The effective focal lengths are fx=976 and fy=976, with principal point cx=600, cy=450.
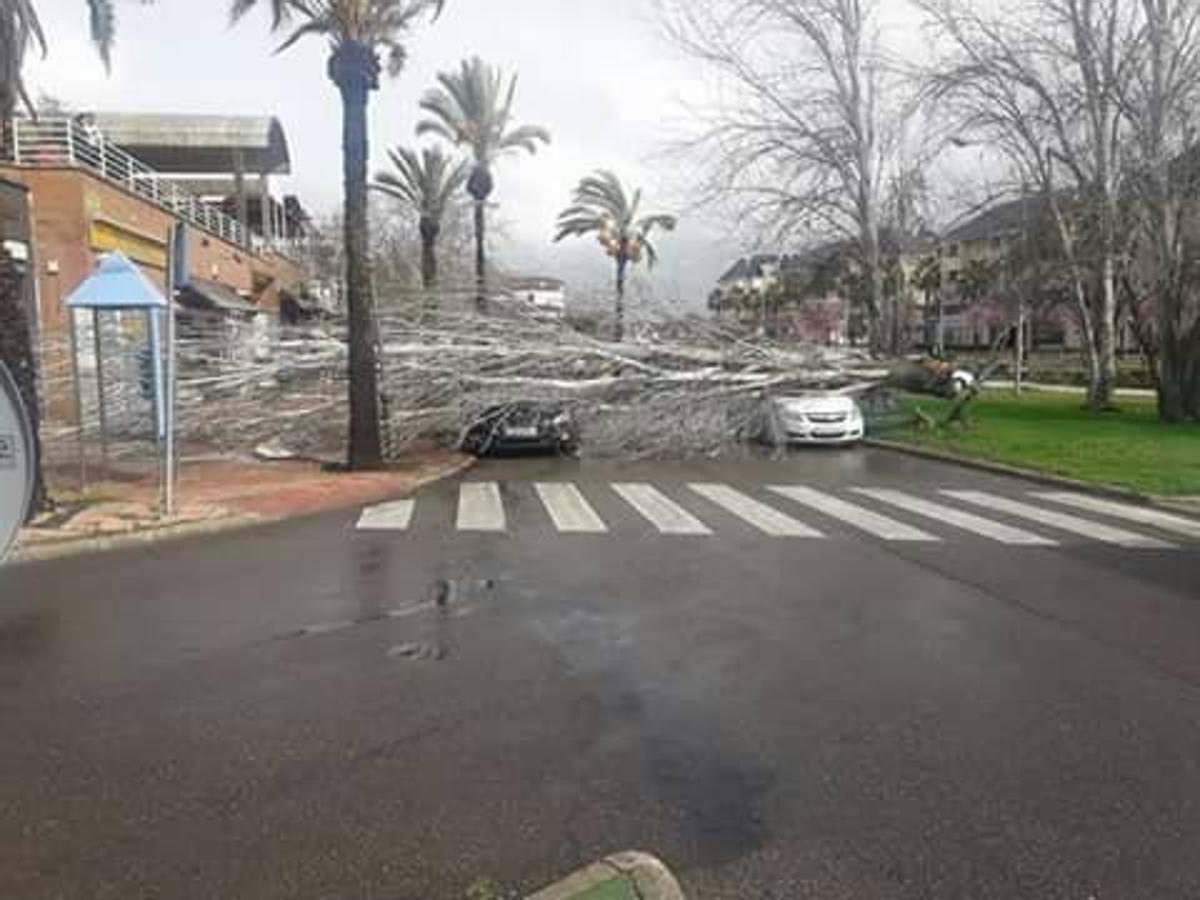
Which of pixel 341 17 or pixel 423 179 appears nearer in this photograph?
pixel 341 17

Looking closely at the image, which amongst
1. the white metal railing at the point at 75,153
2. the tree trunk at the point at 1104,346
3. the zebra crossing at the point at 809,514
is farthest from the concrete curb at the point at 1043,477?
the white metal railing at the point at 75,153

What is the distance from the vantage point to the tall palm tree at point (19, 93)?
10.6 meters

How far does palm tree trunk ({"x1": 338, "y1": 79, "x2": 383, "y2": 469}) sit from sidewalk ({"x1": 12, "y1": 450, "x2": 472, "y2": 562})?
66cm

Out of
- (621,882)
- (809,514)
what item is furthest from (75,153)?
(621,882)

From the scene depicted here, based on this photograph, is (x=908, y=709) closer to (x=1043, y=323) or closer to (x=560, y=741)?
(x=560, y=741)

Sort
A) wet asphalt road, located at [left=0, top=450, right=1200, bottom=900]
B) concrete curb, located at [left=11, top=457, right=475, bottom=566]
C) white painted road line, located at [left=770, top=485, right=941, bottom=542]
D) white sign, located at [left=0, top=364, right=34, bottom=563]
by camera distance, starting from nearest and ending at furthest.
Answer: white sign, located at [left=0, top=364, right=34, bottom=563] < wet asphalt road, located at [left=0, top=450, right=1200, bottom=900] < concrete curb, located at [left=11, top=457, right=475, bottom=566] < white painted road line, located at [left=770, top=485, right=941, bottom=542]

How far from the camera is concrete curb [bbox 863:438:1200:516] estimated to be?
1247 cm

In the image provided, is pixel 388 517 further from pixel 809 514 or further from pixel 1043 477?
pixel 1043 477

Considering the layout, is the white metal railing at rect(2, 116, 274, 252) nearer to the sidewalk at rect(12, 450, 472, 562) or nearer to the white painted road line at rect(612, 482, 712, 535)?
the sidewalk at rect(12, 450, 472, 562)

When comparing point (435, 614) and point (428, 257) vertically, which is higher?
point (428, 257)

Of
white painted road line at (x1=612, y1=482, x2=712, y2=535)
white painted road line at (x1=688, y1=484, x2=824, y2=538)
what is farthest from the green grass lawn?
white painted road line at (x1=612, y1=482, x2=712, y2=535)

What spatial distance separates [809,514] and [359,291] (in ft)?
25.2

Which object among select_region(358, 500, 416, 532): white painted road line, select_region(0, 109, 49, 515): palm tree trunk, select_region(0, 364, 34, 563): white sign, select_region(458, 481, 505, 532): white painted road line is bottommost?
select_region(358, 500, 416, 532): white painted road line

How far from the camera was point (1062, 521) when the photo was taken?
1116cm
